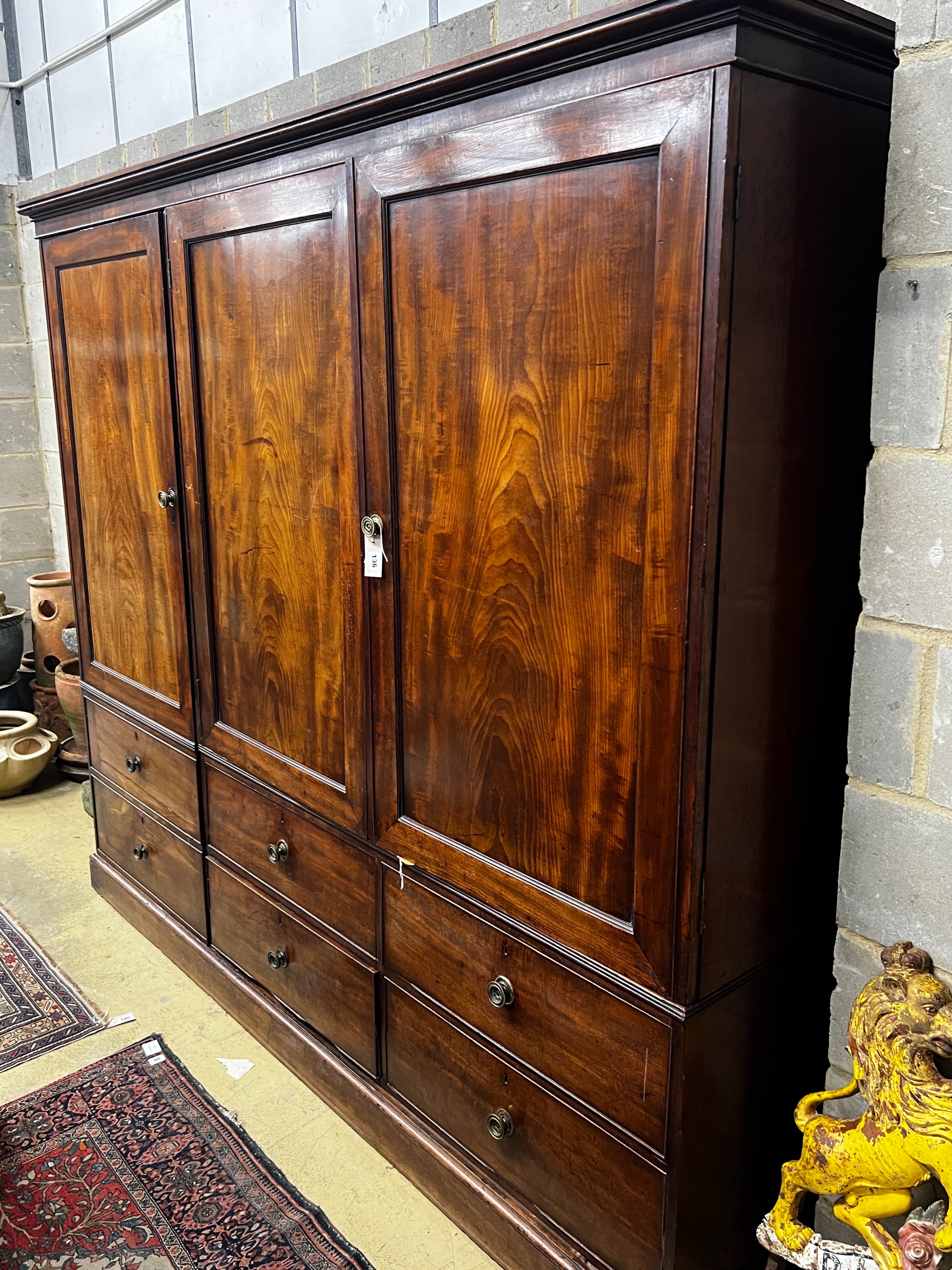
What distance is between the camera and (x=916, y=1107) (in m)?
1.27

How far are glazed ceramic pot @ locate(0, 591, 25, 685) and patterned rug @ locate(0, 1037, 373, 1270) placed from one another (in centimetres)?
212

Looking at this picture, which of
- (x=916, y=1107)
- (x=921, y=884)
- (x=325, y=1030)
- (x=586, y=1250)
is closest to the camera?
(x=916, y=1107)

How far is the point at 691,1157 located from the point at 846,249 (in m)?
1.25

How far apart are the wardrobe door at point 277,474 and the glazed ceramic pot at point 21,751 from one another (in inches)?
65.2

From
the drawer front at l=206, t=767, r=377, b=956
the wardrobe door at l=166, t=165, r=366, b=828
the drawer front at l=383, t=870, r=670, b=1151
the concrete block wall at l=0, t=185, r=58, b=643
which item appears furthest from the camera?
the concrete block wall at l=0, t=185, r=58, b=643

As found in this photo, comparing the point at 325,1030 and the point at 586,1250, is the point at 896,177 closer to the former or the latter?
the point at 586,1250

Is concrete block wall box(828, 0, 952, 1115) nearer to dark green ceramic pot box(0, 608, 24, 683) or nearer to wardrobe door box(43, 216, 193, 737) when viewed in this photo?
wardrobe door box(43, 216, 193, 737)

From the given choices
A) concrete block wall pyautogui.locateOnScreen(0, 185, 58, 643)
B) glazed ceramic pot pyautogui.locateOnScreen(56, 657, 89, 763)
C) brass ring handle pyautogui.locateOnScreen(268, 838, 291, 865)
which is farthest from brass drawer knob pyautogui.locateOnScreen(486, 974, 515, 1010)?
concrete block wall pyautogui.locateOnScreen(0, 185, 58, 643)

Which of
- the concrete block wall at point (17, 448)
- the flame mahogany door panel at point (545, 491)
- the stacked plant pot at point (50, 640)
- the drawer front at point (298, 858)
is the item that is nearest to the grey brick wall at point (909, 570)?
the flame mahogany door panel at point (545, 491)

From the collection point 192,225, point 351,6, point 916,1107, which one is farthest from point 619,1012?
point 351,6

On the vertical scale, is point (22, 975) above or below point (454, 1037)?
below

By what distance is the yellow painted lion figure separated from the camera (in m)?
1.26

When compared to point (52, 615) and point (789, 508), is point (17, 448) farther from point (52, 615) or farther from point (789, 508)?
point (789, 508)

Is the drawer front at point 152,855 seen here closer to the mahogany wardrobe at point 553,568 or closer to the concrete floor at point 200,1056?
the concrete floor at point 200,1056
